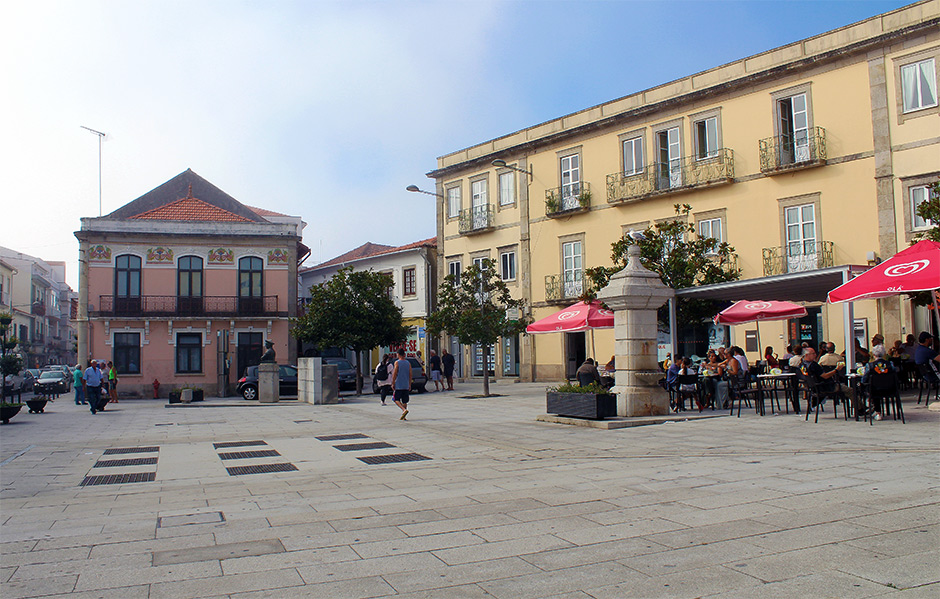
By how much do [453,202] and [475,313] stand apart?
48.5ft

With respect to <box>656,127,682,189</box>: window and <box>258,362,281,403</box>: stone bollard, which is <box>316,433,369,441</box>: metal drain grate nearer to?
<box>258,362,281,403</box>: stone bollard

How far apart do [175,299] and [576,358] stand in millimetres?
18609

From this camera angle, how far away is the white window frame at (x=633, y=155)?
30.4m

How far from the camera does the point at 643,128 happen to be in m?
30.2

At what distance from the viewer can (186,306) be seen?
36.5 meters

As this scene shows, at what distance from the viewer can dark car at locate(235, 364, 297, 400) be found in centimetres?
2831

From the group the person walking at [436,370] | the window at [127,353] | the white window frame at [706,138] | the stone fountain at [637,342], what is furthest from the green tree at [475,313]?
the window at [127,353]

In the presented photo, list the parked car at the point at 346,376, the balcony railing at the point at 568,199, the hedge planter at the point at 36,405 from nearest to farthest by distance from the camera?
the hedge planter at the point at 36,405 → the parked car at the point at 346,376 → the balcony railing at the point at 568,199

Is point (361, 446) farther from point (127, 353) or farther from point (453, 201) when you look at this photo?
point (453, 201)

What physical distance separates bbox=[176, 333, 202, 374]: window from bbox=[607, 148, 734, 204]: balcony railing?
19.9 meters

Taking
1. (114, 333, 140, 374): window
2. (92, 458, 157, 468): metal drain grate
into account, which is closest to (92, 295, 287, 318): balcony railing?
(114, 333, 140, 374): window

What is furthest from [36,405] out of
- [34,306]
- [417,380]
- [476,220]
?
[34,306]

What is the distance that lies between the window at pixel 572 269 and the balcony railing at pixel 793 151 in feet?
29.1

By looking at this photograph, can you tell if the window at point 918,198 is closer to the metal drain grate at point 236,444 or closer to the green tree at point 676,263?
the green tree at point 676,263
